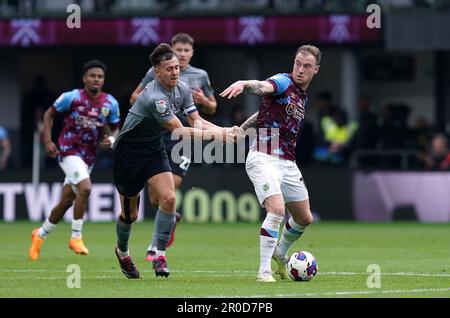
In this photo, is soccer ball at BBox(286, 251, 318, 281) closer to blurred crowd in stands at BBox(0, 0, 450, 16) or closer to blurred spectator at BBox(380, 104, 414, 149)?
blurred spectator at BBox(380, 104, 414, 149)

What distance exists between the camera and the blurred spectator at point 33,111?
30.1 metres

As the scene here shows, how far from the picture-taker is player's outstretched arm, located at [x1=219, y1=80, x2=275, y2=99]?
1209 centimetres

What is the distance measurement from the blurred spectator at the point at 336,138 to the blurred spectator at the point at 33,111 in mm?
6426

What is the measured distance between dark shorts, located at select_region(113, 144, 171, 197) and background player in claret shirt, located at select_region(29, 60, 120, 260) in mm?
3739

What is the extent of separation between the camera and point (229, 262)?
1620 centimetres

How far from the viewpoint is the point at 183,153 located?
17.7m

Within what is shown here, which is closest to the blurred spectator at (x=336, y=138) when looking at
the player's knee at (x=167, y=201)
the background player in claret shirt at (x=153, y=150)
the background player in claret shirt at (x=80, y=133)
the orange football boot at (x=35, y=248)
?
the background player in claret shirt at (x=80, y=133)

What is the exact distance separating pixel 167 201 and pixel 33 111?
725 inches

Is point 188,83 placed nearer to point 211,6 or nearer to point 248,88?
point 248,88

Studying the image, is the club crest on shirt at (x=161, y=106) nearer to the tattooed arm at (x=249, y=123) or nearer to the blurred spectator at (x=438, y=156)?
the tattooed arm at (x=249, y=123)
